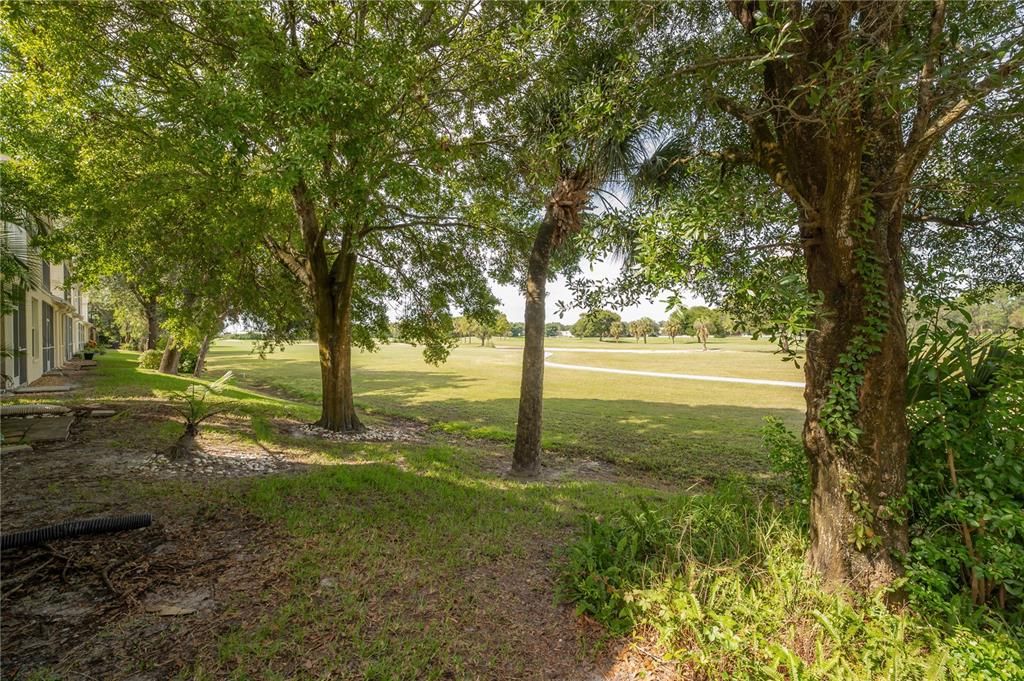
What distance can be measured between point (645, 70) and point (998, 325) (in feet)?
14.1

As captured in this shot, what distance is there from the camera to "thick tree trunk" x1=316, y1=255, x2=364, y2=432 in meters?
9.89

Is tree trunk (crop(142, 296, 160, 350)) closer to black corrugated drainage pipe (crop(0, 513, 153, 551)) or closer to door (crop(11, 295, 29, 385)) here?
door (crop(11, 295, 29, 385))

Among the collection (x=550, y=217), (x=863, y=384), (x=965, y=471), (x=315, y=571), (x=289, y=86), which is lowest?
(x=315, y=571)

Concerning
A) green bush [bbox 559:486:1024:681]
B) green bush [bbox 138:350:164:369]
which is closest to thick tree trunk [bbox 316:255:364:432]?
green bush [bbox 559:486:1024:681]

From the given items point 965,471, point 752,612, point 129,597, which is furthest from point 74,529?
point 965,471

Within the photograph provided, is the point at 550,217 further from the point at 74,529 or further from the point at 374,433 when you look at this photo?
the point at 74,529

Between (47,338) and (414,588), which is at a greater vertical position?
(47,338)

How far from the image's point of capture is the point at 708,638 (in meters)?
3.06

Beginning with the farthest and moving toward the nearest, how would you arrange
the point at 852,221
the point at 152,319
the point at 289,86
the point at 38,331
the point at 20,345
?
the point at 152,319 < the point at 38,331 < the point at 20,345 < the point at 289,86 < the point at 852,221

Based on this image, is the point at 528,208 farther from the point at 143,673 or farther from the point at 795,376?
the point at 795,376

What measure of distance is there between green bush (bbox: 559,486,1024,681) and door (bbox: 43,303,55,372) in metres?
21.9

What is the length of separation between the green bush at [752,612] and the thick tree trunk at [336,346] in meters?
7.41

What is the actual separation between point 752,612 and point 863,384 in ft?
6.37

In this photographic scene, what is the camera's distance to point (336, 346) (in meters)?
9.96
